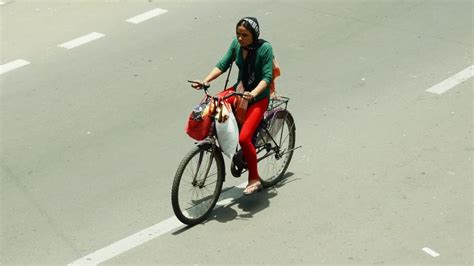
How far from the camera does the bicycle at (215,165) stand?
8.40 meters

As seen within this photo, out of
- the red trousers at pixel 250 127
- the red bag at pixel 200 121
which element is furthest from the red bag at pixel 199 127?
the red trousers at pixel 250 127

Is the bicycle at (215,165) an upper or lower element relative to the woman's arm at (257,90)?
lower

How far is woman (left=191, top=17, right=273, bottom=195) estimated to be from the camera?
27.8ft

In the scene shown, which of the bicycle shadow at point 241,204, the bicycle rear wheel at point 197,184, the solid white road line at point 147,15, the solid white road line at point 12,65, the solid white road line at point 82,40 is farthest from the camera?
the solid white road line at point 147,15

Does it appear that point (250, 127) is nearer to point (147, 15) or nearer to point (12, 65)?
point (12, 65)

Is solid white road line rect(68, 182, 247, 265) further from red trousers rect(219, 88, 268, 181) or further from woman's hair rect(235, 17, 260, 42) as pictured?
woman's hair rect(235, 17, 260, 42)

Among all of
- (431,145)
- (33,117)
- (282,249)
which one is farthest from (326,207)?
(33,117)

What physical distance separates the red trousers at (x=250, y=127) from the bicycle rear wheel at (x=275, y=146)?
0.96 ft

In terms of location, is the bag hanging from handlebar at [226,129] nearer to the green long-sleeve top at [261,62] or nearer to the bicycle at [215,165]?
the bicycle at [215,165]

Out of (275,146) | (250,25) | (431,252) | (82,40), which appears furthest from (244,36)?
(82,40)

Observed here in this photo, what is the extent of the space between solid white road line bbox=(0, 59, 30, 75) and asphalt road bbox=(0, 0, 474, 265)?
129 millimetres

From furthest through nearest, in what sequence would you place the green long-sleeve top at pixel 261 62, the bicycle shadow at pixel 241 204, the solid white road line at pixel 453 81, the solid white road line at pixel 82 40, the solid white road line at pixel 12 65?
the solid white road line at pixel 82 40 → the solid white road line at pixel 12 65 → the solid white road line at pixel 453 81 → the bicycle shadow at pixel 241 204 → the green long-sleeve top at pixel 261 62

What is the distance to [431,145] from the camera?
32.5ft

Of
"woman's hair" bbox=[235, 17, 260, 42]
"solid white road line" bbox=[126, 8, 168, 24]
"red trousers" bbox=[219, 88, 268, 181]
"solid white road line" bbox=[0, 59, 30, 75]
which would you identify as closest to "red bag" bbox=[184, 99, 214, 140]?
"red trousers" bbox=[219, 88, 268, 181]
